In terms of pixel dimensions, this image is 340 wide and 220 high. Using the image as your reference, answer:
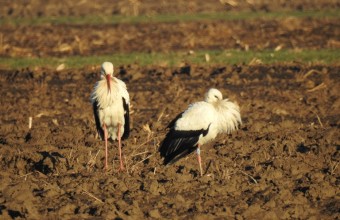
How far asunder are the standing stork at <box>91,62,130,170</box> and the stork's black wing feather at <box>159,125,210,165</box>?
0.80m

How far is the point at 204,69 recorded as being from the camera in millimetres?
18656

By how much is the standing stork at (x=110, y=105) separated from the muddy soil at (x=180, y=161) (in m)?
0.28

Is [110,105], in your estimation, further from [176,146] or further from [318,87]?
[318,87]

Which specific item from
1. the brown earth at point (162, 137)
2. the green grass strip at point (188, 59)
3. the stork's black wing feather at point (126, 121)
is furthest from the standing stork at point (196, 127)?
the green grass strip at point (188, 59)

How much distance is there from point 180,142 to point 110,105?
142 cm

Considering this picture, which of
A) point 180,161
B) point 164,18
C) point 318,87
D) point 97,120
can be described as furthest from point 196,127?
point 164,18

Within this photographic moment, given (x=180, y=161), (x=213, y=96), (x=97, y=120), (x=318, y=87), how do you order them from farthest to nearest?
1. (x=318, y=87)
2. (x=97, y=120)
3. (x=180, y=161)
4. (x=213, y=96)

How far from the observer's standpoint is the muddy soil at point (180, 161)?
866 centimetres

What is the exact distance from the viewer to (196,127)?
34.6 ft

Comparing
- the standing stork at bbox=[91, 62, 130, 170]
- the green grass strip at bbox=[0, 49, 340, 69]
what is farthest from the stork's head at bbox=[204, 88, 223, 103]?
the green grass strip at bbox=[0, 49, 340, 69]

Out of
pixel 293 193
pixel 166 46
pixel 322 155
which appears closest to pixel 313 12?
pixel 166 46

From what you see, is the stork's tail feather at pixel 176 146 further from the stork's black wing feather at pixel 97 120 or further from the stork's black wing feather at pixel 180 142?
the stork's black wing feather at pixel 97 120

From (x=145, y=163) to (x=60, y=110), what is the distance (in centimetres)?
445

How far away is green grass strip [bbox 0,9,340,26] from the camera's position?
28.4 m
